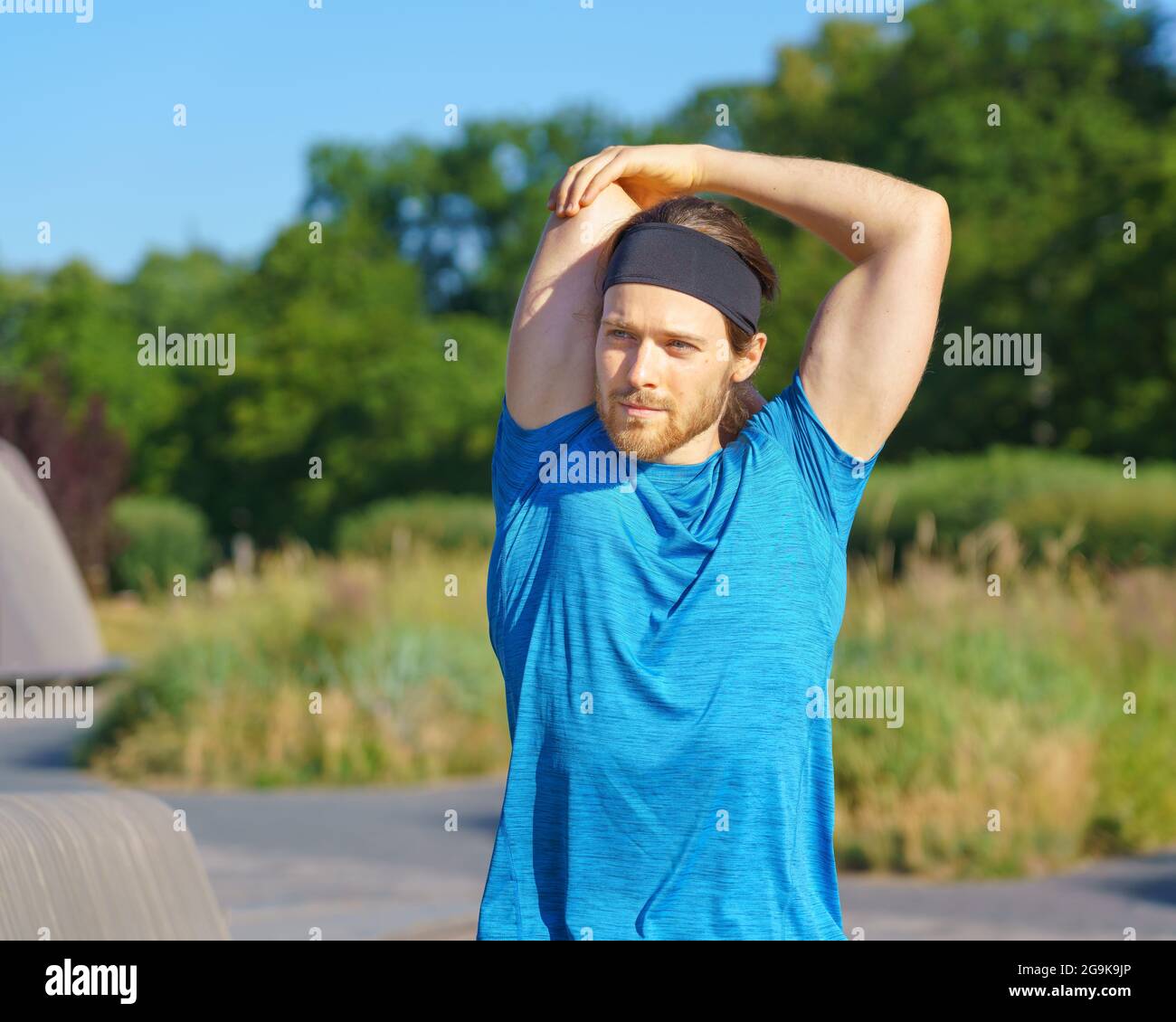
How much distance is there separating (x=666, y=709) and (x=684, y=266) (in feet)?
1.81

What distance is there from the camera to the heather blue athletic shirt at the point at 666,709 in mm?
1979

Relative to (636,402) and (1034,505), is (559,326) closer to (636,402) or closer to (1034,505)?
(636,402)

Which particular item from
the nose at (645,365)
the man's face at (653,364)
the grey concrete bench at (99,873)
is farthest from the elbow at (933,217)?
the grey concrete bench at (99,873)

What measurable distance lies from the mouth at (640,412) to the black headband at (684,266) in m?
0.15

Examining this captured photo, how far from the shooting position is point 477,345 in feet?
140

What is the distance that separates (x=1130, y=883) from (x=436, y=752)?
504 centimetres

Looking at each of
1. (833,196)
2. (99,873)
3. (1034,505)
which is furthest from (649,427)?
(1034,505)

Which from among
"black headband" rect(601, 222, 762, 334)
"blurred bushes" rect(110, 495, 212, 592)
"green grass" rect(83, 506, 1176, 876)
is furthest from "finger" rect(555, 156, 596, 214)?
"blurred bushes" rect(110, 495, 212, 592)

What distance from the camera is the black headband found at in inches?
81.2

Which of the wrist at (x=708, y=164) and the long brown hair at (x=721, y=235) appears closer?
the long brown hair at (x=721, y=235)

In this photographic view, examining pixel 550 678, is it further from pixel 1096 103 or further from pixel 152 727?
pixel 1096 103

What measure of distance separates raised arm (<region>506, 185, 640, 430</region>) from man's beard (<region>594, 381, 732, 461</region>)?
10cm

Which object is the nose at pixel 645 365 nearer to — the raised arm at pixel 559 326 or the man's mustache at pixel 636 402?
the man's mustache at pixel 636 402

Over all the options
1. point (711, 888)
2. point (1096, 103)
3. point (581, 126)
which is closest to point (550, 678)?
point (711, 888)
